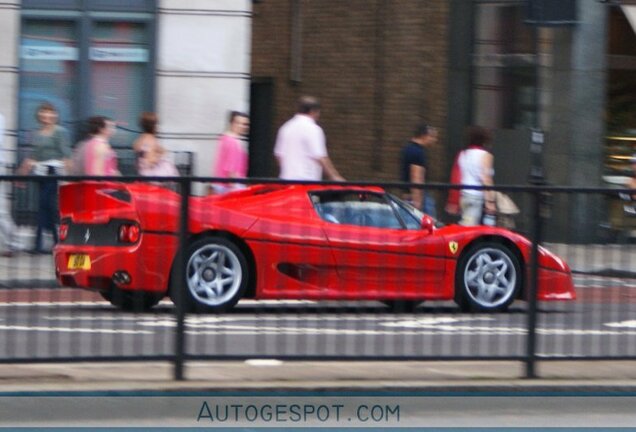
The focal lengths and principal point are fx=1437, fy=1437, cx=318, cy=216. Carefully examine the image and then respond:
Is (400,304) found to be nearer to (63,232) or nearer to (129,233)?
(129,233)

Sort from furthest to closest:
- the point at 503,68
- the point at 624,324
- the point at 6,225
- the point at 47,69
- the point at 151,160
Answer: the point at 503,68, the point at 47,69, the point at 151,160, the point at 624,324, the point at 6,225

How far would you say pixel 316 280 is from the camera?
24.6ft

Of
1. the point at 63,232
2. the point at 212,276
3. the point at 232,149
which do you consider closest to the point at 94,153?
the point at 232,149

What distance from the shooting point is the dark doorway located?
2636 cm

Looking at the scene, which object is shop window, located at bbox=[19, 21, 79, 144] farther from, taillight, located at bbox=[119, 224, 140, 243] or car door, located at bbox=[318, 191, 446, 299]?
car door, located at bbox=[318, 191, 446, 299]

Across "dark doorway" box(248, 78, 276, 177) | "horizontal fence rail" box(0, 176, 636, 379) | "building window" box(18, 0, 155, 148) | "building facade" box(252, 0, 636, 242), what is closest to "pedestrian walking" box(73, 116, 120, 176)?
"building window" box(18, 0, 155, 148)

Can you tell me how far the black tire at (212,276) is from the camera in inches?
290

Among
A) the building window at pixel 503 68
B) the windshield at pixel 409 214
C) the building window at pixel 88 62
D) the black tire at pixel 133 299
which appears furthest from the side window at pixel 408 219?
the building window at pixel 503 68

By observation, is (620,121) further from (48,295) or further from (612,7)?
(48,295)

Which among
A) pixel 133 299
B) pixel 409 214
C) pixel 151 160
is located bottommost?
pixel 133 299

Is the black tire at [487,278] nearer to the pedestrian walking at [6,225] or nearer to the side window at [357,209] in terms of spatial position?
the side window at [357,209]

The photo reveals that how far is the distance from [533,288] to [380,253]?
2.75 ft

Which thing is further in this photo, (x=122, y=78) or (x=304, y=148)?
(x=122, y=78)

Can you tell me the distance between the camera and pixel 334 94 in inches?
949
